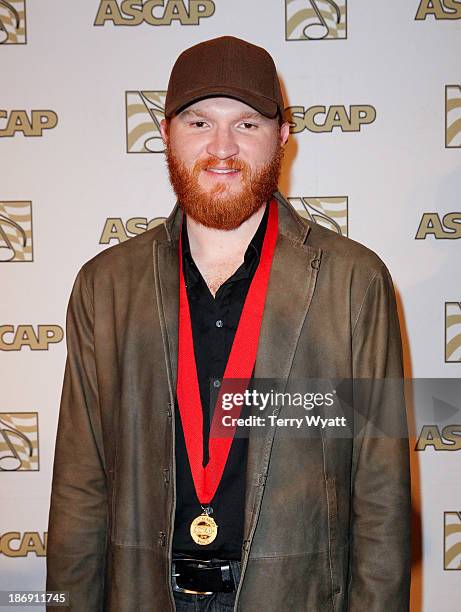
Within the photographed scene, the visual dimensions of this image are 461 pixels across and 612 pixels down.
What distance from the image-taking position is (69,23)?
250cm

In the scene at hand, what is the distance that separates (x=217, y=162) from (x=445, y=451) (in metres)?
1.58

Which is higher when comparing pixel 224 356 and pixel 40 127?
pixel 40 127

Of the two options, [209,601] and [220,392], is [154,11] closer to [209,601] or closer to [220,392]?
[220,392]

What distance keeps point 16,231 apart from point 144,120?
642 mm

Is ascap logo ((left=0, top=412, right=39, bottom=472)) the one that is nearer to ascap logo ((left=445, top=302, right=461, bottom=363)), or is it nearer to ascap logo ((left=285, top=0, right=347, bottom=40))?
ascap logo ((left=445, top=302, right=461, bottom=363))

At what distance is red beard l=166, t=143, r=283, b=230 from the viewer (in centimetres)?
164

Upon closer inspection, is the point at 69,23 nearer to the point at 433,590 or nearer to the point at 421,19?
the point at 421,19

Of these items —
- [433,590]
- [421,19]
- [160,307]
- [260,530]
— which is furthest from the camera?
[433,590]

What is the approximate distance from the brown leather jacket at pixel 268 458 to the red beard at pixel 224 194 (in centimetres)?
11

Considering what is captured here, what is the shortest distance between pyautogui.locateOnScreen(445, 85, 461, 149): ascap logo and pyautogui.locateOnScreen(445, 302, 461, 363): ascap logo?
0.61 metres

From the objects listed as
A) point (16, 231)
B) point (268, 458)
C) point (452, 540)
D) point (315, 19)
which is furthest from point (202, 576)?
point (315, 19)

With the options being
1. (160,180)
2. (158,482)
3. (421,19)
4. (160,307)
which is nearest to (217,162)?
(160,307)

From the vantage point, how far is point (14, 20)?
251cm

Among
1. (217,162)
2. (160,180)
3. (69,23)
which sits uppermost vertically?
(69,23)
